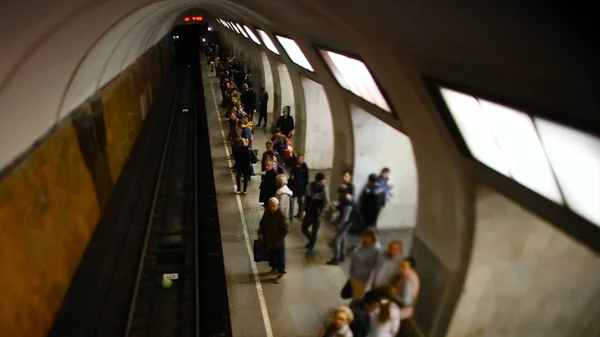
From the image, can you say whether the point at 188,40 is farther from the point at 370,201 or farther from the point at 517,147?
the point at 517,147

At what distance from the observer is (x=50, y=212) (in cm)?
593

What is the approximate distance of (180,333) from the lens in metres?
6.23

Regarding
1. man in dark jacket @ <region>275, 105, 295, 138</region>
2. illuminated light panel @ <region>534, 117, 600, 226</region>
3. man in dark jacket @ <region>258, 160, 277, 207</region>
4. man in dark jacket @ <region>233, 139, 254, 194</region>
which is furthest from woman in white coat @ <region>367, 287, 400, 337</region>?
man in dark jacket @ <region>275, 105, 295, 138</region>

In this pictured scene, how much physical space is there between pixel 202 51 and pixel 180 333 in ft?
109

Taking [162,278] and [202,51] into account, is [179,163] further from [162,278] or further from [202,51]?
[202,51]

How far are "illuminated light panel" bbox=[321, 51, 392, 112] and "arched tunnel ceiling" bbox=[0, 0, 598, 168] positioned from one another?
0.33m

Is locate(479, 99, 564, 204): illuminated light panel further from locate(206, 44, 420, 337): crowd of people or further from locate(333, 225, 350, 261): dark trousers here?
locate(333, 225, 350, 261): dark trousers

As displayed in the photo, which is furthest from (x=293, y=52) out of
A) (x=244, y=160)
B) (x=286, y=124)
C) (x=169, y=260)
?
(x=169, y=260)

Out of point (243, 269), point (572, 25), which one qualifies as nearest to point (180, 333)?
point (243, 269)

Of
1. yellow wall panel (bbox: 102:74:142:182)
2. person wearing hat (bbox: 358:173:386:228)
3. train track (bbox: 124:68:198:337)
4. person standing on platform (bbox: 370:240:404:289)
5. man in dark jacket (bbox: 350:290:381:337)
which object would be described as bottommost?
train track (bbox: 124:68:198:337)

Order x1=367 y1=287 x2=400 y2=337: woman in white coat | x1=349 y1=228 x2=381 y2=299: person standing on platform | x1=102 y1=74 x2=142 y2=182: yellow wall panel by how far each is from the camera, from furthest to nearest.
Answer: x1=102 y1=74 x2=142 y2=182: yellow wall panel < x1=349 y1=228 x2=381 y2=299: person standing on platform < x1=367 y1=287 x2=400 y2=337: woman in white coat

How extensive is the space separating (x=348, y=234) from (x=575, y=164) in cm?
421

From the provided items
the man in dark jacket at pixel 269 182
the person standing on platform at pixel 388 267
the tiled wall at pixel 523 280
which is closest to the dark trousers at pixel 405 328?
the tiled wall at pixel 523 280

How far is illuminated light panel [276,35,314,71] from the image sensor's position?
9055 millimetres
